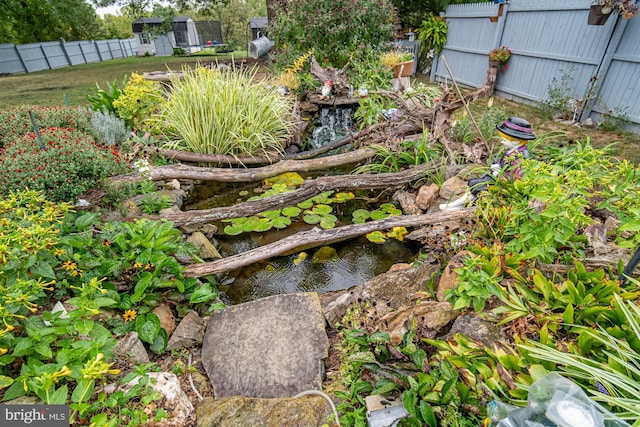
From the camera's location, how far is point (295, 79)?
21.1ft

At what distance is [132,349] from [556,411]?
1801mm

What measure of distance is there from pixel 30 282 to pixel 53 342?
32 centimetres

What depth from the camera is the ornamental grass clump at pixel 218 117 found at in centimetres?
420

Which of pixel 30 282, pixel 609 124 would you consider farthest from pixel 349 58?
pixel 30 282

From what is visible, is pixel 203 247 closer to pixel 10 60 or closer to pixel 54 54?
pixel 10 60

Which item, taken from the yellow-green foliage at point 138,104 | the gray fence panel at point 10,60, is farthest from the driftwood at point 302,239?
the gray fence panel at point 10,60

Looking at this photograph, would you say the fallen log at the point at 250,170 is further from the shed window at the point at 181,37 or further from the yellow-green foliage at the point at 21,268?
the shed window at the point at 181,37

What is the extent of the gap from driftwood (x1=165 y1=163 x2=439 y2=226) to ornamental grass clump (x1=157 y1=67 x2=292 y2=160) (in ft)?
4.29

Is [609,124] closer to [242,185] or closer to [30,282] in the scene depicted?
[242,185]

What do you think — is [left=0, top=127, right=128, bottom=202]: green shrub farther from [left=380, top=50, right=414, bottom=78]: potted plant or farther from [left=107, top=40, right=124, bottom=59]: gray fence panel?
[left=107, top=40, right=124, bottom=59]: gray fence panel

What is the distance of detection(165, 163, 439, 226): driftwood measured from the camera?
2.94m

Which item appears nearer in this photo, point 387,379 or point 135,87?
point 387,379

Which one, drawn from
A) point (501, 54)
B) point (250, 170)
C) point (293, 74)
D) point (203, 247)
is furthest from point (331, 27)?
point (203, 247)

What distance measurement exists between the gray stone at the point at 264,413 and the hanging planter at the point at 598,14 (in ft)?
21.1
